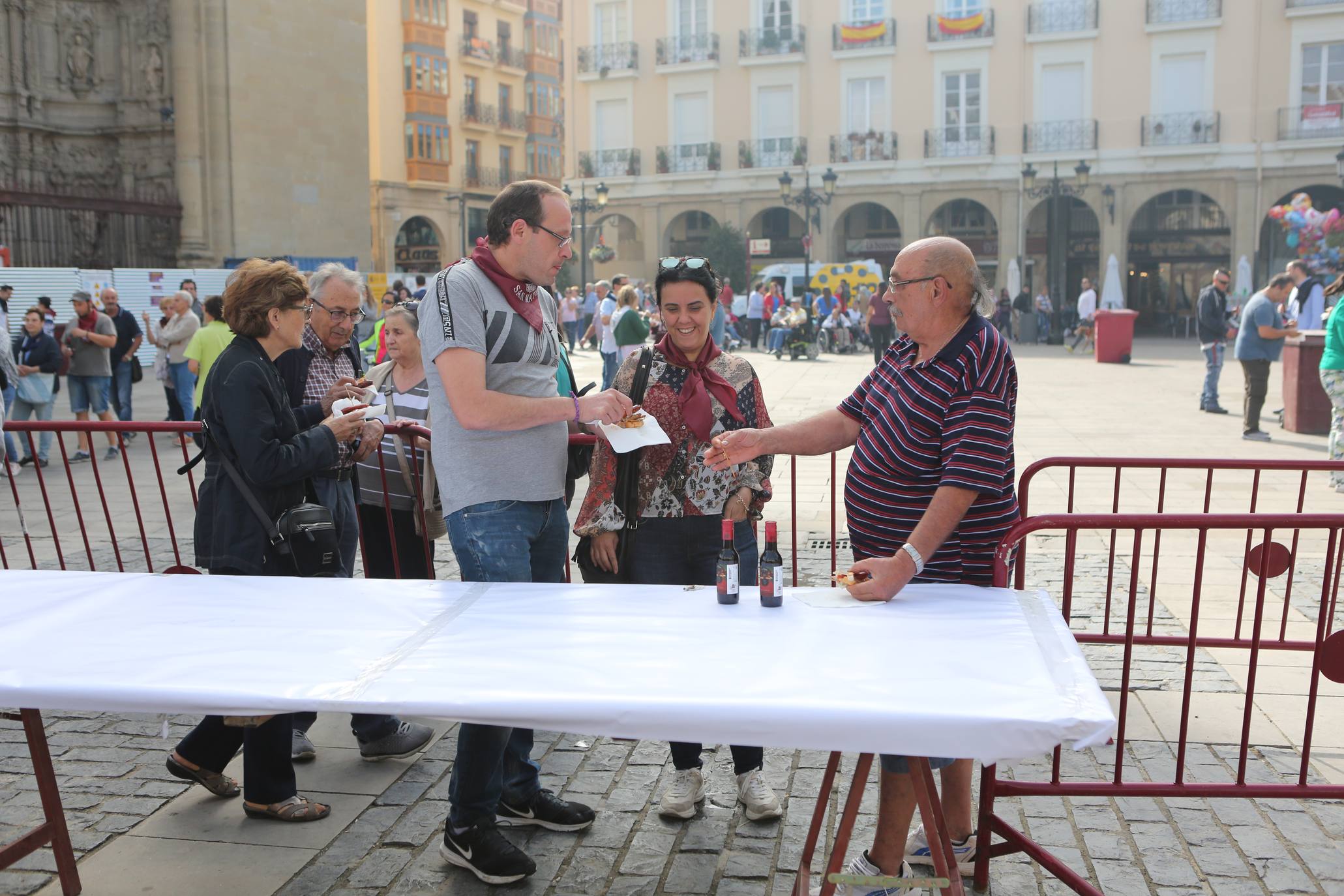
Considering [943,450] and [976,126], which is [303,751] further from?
[976,126]

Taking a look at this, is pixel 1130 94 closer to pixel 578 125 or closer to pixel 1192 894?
pixel 578 125

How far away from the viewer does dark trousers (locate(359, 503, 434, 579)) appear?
4.79m

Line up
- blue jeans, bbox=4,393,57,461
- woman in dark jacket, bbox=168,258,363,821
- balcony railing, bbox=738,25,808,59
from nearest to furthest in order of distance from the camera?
woman in dark jacket, bbox=168,258,363,821 → blue jeans, bbox=4,393,57,461 → balcony railing, bbox=738,25,808,59

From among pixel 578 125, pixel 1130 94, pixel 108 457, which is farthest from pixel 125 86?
pixel 1130 94

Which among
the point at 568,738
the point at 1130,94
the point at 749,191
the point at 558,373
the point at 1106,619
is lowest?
the point at 568,738

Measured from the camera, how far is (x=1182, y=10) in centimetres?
3791

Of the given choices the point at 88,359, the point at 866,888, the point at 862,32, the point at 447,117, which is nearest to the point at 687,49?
the point at 862,32

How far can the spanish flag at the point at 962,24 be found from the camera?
39812 millimetres

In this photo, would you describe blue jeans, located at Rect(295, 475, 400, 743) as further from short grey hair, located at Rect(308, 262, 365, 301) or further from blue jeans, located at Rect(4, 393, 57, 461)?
blue jeans, located at Rect(4, 393, 57, 461)

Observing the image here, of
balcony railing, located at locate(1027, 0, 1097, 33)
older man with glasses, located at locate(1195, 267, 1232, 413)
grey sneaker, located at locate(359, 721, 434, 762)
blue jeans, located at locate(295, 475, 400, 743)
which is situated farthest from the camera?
balcony railing, located at locate(1027, 0, 1097, 33)

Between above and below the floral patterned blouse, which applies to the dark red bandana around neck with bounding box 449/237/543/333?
above

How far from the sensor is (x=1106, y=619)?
4.59 metres

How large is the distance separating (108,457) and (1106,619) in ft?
35.0

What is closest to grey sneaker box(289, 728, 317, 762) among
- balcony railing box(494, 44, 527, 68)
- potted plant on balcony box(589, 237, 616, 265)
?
potted plant on balcony box(589, 237, 616, 265)
